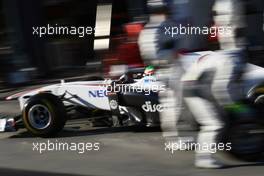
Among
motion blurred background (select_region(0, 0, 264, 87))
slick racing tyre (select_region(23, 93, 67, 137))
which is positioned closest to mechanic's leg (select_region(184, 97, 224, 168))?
slick racing tyre (select_region(23, 93, 67, 137))

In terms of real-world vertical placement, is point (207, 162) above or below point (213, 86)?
below

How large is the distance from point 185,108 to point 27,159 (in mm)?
1877

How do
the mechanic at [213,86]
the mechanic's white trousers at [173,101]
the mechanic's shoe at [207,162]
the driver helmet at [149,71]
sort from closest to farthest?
the mechanic at [213,86] < the mechanic's shoe at [207,162] < the mechanic's white trousers at [173,101] < the driver helmet at [149,71]

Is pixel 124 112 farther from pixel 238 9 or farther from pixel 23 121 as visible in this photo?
pixel 238 9

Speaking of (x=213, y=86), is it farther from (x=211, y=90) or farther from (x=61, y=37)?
(x=61, y=37)

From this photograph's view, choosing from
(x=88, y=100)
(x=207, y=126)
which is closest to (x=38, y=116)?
(x=88, y=100)

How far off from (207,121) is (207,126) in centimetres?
5

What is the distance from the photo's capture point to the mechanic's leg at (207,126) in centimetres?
675

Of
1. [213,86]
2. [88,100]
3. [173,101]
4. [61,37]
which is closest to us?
[213,86]

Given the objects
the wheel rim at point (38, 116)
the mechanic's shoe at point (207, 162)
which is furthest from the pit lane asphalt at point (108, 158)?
the wheel rim at point (38, 116)

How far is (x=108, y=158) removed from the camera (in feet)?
24.8

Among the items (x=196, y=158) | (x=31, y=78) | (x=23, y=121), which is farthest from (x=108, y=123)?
(x=31, y=78)

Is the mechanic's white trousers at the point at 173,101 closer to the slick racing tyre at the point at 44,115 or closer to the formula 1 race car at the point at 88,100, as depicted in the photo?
the formula 1 race car at the point at 88,100

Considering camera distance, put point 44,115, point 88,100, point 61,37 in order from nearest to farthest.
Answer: point 44,115 → point 88,100 → point 61,37
